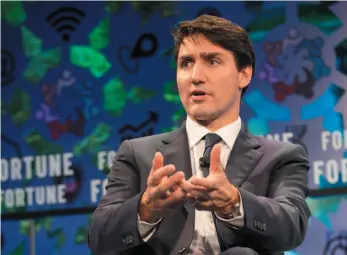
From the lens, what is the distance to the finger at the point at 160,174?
1.68 m

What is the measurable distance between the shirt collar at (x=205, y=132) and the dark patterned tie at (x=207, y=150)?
2cm

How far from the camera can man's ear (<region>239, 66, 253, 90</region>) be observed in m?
2.17

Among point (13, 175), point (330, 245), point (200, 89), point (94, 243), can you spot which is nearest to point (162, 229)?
point (94, 243)

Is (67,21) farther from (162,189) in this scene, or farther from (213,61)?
(162,189)

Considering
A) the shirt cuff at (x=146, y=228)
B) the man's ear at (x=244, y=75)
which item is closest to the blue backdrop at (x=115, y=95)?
the man's ear at (x=244, y=75)

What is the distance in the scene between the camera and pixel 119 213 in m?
1.85

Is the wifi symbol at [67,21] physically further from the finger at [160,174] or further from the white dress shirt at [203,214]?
the finger at [160,174]

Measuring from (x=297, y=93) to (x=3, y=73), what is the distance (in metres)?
1.56

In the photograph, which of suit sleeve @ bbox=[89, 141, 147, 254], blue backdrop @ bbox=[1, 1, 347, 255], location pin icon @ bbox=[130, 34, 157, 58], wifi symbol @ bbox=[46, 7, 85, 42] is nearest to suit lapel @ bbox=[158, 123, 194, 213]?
suit sleeve @ bbox=[89, 141, 147, 254]

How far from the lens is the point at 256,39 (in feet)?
11.5

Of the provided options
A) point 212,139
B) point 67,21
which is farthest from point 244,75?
point 67,21

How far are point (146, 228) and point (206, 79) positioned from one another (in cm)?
47

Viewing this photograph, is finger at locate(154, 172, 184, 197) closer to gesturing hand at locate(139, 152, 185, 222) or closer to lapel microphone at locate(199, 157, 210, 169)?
gesturing hand at locate(139, 152, 185, 222)

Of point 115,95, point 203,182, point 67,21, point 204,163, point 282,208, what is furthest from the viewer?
point 67,21
